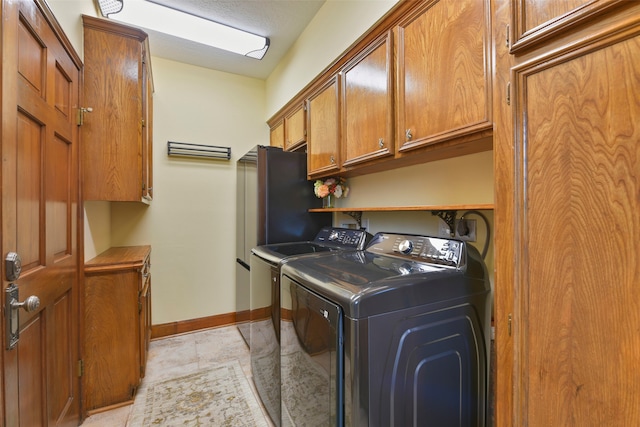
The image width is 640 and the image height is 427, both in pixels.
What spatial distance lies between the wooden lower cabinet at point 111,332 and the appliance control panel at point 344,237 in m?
1.31

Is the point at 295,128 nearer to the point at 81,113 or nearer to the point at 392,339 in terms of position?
the point at 81,113

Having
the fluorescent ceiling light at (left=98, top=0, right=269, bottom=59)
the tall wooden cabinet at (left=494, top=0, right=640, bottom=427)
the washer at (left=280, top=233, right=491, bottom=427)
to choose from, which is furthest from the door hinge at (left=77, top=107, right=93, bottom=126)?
the tall wooden cabinet at (left=494, top=0, right=640, bottom=427)

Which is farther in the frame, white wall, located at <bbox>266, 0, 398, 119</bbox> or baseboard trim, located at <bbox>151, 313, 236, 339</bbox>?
baseboard trim, located at <bbox>151, 313, 236, 339</bbox>

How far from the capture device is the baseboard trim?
2.91m

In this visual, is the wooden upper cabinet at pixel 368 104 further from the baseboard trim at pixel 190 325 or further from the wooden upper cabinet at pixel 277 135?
the baseboard trim at pixel 190 325

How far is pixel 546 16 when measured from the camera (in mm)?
714

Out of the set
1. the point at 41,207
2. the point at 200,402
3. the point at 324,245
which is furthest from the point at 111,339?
the point at 324,245

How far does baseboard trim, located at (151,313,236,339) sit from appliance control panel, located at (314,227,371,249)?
5.48ft

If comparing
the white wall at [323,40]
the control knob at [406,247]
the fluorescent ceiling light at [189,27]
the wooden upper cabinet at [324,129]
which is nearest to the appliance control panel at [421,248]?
the control knob at [406,247]

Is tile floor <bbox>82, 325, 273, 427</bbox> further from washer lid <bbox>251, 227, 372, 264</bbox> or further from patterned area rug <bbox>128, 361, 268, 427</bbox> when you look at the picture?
washer lid <bbox>251, 227, 372, 264</bbox>

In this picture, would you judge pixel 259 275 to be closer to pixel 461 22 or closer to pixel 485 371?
pixel 485 371

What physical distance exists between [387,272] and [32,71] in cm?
164

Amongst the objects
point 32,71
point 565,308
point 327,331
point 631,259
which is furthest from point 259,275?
point 631,259

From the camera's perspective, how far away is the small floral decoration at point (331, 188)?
2303 mm
